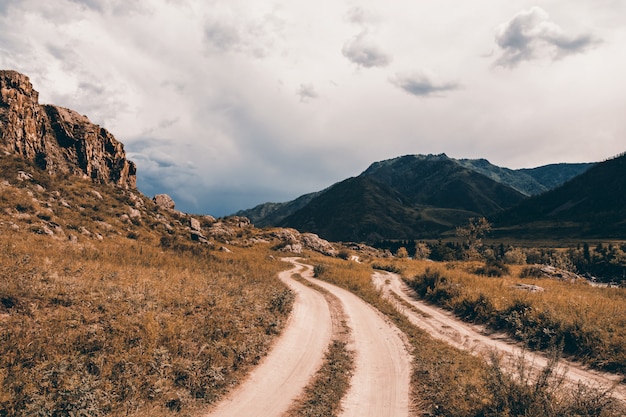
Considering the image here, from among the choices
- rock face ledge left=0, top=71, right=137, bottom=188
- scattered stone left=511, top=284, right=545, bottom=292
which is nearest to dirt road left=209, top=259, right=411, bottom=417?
scattered stone left=511, top=284, right=545, bottom=292

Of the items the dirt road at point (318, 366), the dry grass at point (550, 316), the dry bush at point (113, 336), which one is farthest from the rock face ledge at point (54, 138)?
the dry grass at point (550, 316)

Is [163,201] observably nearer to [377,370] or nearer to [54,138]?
[54,138]

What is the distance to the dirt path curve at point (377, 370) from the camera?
999cm

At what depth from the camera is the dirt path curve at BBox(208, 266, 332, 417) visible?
9.58m

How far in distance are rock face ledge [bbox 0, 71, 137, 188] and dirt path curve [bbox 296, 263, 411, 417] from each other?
4679 centimetres

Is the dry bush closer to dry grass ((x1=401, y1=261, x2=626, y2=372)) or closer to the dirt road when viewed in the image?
the dirt road

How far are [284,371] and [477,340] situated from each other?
1189 centimetres

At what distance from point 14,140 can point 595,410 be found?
57713 mm

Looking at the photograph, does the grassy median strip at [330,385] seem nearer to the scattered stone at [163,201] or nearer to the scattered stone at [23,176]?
the scattered stone at [23,176]

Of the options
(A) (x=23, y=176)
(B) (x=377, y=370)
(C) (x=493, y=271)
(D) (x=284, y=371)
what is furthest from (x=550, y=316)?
(A) (x=23, y=176)

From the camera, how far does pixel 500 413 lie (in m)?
8.74

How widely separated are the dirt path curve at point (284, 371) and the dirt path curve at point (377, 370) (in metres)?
1.79

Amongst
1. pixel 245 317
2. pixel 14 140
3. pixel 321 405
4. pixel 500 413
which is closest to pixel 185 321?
pixel 245 317

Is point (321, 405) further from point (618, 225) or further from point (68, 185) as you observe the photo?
point (618, 225)
